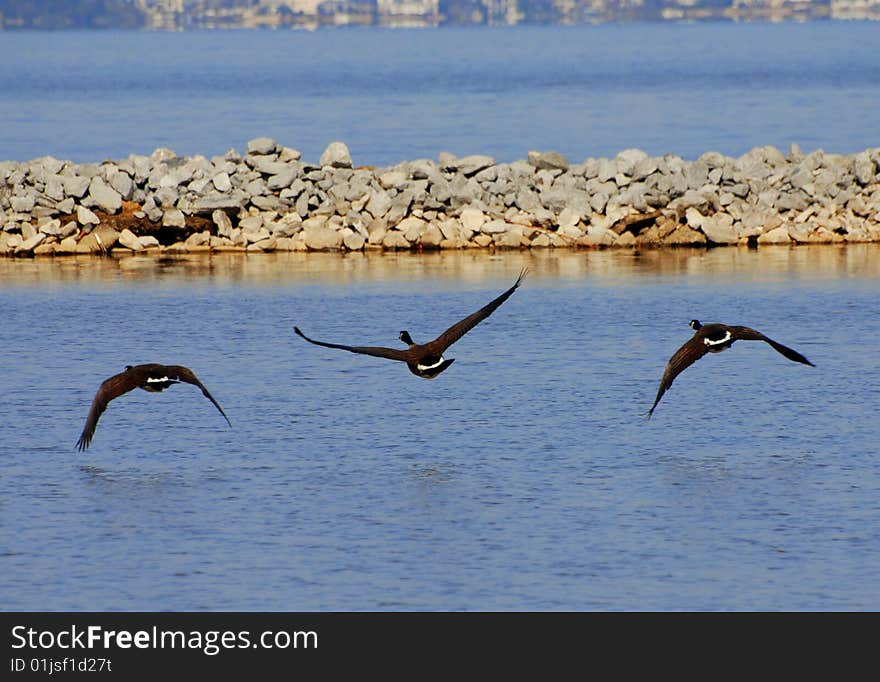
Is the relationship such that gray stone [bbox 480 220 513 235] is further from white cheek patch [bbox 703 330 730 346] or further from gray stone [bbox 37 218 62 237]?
white cheek patch [bbox 703 330 730 346]

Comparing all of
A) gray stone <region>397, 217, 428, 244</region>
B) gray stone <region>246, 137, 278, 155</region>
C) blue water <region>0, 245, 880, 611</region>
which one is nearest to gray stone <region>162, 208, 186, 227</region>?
gray stone <region>246, 137, 278, 155</region>

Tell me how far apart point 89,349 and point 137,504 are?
9425 millimetres

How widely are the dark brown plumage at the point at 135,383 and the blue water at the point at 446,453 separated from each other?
808 millimetres

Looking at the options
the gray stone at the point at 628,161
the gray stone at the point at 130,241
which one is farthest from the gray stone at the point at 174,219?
the gray stone at the point at 628,161

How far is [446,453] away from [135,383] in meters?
3.62

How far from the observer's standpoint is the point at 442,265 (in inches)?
1412

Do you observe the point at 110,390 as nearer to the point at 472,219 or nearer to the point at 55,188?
the point at 472,219

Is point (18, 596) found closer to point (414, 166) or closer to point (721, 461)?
point (721, 461)

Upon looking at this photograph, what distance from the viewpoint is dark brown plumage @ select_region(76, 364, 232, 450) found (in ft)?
60.0

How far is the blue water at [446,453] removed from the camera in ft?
51.9

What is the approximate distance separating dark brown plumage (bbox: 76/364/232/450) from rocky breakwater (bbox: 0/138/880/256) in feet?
64.6

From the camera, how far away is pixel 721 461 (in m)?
20.0

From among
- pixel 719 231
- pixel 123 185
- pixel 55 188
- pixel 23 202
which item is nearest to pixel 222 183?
pixel 123 185
